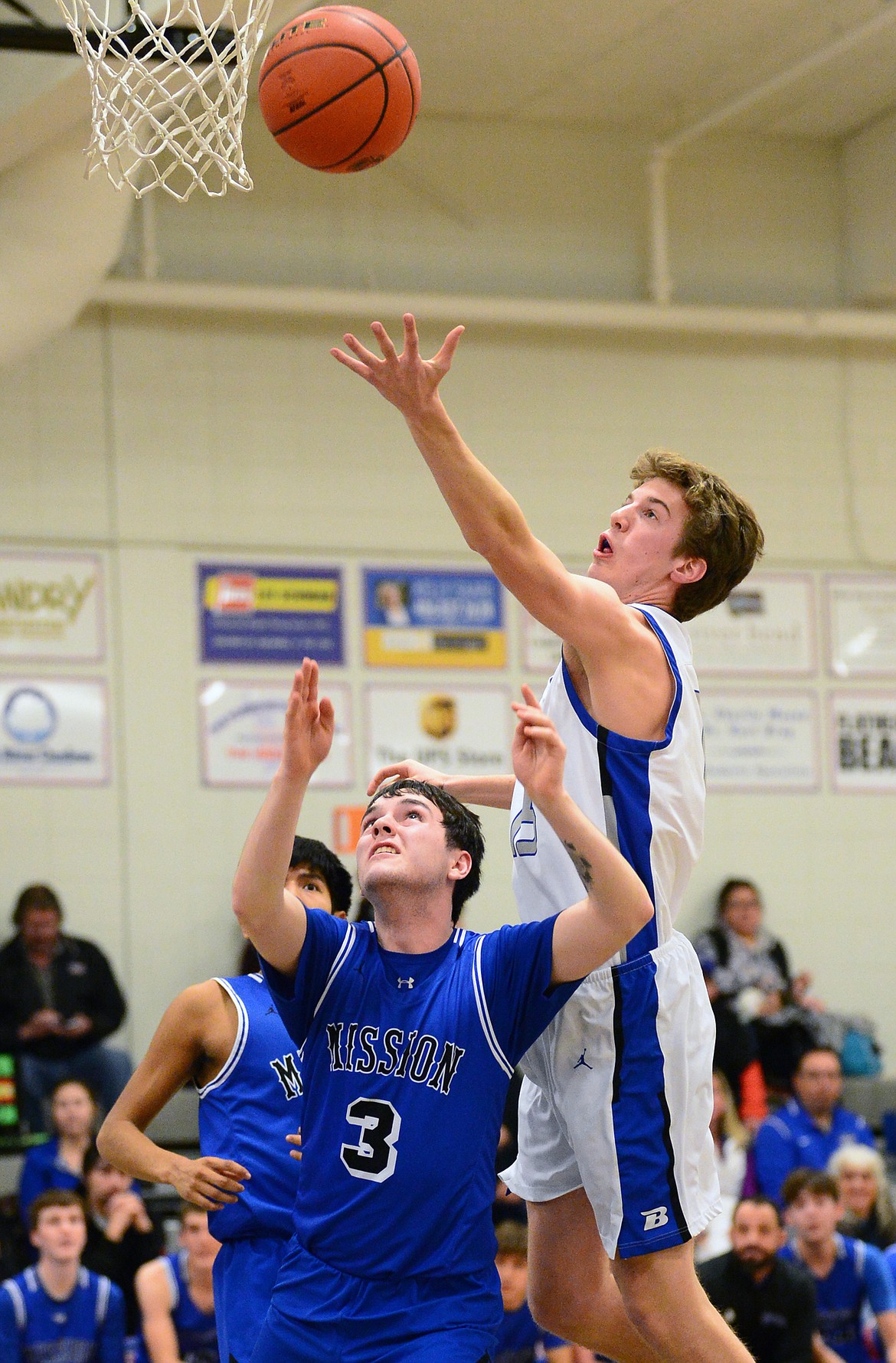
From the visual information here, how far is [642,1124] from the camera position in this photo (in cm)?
385

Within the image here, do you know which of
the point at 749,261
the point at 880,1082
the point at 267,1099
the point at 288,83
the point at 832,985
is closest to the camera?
the point at 267,1099

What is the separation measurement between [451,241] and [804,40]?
2915mm

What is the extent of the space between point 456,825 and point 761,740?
31.4 feet

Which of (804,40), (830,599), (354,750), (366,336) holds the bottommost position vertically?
(354,750)

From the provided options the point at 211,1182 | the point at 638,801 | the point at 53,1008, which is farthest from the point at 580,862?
the point at 53,1008

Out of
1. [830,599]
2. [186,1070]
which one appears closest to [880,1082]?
[830,599]

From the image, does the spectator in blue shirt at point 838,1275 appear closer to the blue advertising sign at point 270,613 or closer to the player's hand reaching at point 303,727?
the blue advertising sign at point 270,613

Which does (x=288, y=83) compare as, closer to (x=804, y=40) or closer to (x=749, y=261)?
(x=804, y=40)

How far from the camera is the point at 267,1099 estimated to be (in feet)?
14.8

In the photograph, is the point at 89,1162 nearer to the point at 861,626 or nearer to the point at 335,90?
the point at 335,90

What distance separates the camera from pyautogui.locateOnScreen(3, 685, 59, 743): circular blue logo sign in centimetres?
1182

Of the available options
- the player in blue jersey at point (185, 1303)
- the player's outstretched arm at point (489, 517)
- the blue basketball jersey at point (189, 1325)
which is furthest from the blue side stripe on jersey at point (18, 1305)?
the player's outstretched arm at point (489, 517)

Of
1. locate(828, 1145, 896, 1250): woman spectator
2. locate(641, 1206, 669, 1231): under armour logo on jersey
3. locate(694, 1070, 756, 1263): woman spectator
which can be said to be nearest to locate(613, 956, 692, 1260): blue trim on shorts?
locate(641, 1206, 669, 1231): under armour logo on jersey

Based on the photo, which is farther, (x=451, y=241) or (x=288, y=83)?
(x=451, y=241)
